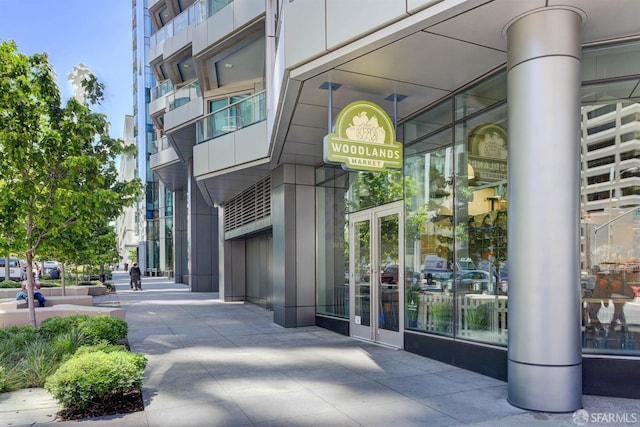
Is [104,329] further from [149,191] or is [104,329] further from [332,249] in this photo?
[149,191]

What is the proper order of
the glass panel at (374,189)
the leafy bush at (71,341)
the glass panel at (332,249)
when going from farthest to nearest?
the glass panel at (332,249) → the glass panel at (374,189) → the leafy bush at (71,341)

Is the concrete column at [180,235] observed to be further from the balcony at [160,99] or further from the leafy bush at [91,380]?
the leafy bush at [91,380]

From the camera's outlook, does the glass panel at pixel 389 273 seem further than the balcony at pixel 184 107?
No

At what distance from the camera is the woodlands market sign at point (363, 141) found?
679cm

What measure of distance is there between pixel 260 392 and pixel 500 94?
17.7 feet

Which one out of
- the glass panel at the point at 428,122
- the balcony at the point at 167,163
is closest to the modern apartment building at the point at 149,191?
the balcony at the point at 167,163

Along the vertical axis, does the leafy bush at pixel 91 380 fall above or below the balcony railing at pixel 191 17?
below

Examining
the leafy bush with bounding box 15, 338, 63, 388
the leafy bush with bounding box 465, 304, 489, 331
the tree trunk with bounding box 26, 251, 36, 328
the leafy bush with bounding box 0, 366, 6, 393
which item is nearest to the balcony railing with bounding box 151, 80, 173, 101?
the tree trunk with bounding box 26, 251, 36, 328

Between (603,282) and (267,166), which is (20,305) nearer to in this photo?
(267,166)

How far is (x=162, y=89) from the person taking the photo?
28125 millimetres

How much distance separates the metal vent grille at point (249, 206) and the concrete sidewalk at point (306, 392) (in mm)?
5531

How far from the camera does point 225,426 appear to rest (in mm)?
4980

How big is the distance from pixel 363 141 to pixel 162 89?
2411cm

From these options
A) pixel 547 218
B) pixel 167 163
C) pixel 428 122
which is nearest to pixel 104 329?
A: pixel 428 122
